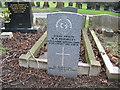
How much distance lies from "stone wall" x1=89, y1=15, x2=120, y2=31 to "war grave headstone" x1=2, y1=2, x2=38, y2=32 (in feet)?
9.89

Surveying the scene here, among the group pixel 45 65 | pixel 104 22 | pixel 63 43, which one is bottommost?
pixel 45 65

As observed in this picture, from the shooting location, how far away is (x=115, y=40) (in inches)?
260

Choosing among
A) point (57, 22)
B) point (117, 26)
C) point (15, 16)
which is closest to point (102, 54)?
point (57, 22)

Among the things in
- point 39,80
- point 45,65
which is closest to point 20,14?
point 45,65

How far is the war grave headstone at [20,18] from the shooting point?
280 inches

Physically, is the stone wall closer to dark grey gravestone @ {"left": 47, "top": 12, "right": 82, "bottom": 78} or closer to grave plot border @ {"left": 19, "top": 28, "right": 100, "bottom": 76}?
grave plot border @ {"left": 19, "top": 28, "right": 100, "bottom": 76}

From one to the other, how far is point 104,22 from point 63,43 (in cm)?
527

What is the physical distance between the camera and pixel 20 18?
24.3ft

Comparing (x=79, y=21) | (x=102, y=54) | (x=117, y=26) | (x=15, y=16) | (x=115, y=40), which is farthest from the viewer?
(x=117, y=26)

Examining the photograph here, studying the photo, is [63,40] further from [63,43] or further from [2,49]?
[2,49]

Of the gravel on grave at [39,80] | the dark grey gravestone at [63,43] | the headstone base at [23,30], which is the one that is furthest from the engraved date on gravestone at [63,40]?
the headstone base at [23,30]

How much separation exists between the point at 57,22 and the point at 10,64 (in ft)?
6.07

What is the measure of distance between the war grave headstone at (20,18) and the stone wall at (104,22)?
301 centimetres

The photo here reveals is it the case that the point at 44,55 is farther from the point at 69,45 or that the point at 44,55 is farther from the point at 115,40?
the point at 115,40
